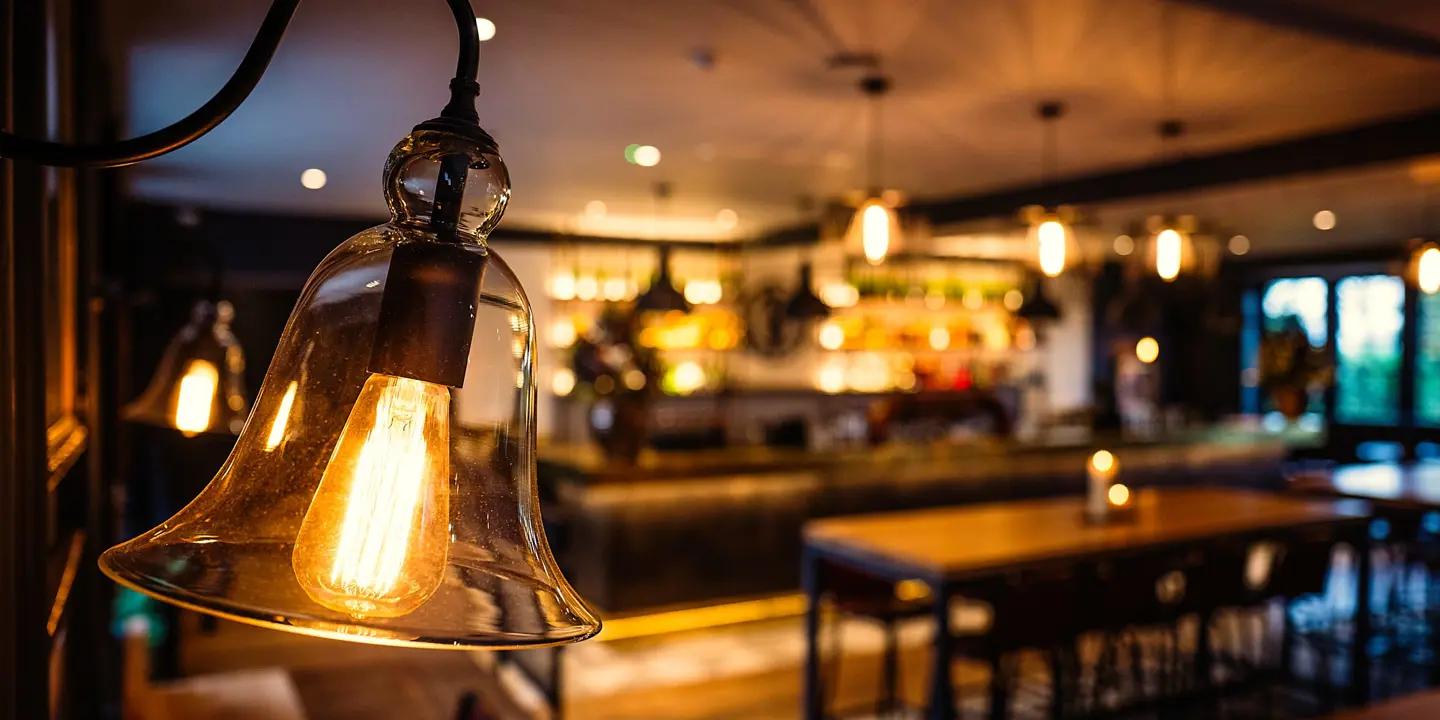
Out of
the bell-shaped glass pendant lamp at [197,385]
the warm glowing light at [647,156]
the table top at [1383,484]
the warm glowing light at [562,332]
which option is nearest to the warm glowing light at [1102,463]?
the table top at [1383,484]

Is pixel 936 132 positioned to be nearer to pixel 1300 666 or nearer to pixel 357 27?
pixel 357 27

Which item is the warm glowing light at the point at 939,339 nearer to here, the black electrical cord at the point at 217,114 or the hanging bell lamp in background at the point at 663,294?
the hanging bell lamp in background at the point at 663,294

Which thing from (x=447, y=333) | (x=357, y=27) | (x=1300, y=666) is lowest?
(x=1300, y=666)

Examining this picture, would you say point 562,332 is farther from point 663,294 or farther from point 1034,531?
point 1034,531

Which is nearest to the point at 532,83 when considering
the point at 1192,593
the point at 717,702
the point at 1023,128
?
the point at 1023,128

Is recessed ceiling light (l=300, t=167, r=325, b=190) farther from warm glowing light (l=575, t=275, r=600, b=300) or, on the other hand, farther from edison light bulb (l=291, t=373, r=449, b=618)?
edison light bulb (l=291, t=373, r=449, b=618)

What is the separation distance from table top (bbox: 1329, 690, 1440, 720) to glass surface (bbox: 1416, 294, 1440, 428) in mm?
9706

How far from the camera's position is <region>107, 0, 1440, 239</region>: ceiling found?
3295mm

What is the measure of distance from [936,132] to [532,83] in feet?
7.22

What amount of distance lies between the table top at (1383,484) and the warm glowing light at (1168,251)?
2.66 metres

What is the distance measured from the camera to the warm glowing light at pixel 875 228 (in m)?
3.83

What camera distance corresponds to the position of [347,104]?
456cm

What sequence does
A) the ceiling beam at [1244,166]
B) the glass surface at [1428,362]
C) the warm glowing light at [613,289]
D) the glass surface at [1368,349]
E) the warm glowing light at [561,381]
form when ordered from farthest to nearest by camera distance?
the glass surface at [1368,349]
the glass surface at [1428,362]
the warm glowing light at [613,289]
the warm glowing light at [561,381]
the ceiling beam at [1244,166]

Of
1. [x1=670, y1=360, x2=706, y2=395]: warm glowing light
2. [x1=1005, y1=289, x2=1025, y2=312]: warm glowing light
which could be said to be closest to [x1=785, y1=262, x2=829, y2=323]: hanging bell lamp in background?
[x1=670, y1=360, x2=706, y2=395]: warm glowing light
